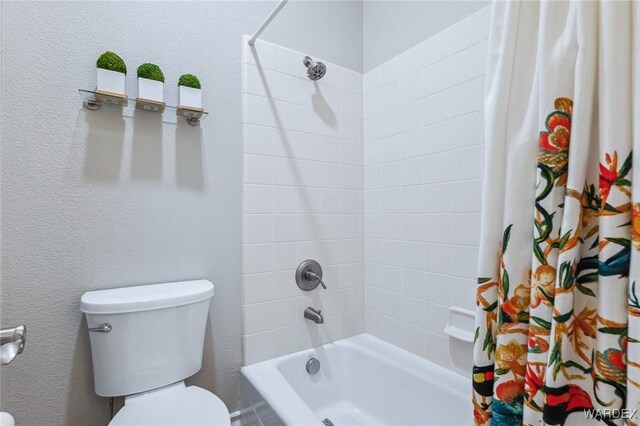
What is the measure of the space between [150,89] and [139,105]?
8 centimetres

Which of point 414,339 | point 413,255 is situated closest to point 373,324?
point 414,339

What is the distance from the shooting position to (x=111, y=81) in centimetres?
117

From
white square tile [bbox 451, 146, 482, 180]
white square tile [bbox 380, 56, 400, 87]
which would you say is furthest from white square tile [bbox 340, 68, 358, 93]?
white square tile [bbox 451, 146, 482, 180]

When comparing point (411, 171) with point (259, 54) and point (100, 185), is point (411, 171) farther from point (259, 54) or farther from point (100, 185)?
point (100, 185)

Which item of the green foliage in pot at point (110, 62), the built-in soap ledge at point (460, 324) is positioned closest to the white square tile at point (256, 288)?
the built-in soap ledge at point (460, 324)

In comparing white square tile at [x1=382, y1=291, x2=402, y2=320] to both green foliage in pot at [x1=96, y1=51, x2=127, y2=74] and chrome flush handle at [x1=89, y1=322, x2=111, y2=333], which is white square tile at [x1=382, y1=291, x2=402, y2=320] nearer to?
chrome flush handle at [x1=89, y1=322, x2=111, y2=333]

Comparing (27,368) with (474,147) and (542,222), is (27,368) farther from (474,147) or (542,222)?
(474,147)

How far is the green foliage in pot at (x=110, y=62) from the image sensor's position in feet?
3.80

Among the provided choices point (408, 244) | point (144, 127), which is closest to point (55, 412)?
point (144, 127)

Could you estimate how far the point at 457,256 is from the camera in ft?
4.63

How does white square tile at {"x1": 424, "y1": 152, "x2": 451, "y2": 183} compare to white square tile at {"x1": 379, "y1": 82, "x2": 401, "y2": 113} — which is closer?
white square tile at {"x1": 424, "y1": 152, "x2": 451, "y2": 183}

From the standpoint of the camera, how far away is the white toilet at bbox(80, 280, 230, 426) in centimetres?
108

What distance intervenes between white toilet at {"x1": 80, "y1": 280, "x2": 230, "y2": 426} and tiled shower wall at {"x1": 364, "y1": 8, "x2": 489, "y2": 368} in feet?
3.19

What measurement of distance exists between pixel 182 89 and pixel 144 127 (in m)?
0.22
